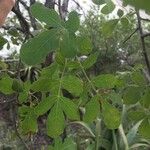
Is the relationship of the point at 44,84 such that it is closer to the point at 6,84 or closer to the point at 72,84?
the point at 72,84

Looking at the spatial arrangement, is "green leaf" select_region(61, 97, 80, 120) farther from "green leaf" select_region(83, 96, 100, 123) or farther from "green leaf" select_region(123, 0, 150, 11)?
"green leaf" select_region(123, 0, 150, 11)

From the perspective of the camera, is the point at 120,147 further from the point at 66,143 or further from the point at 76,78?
the point at 76,78

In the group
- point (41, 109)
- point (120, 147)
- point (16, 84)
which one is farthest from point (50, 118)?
point (120, 147)

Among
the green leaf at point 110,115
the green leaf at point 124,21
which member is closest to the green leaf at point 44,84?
the green leaf at point 110,115

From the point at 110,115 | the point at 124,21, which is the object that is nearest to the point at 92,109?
the point at 110,115

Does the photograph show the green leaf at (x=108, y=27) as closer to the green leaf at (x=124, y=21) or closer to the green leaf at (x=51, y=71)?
the green leaf at (x=124, y=21)

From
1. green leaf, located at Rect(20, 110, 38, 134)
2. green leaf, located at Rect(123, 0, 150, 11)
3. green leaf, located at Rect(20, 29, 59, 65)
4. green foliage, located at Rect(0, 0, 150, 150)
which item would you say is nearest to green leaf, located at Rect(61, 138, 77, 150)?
green foliage, located at Rect(0, 0, 150, 150)
